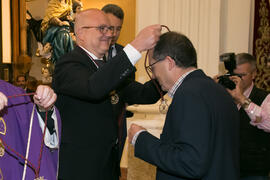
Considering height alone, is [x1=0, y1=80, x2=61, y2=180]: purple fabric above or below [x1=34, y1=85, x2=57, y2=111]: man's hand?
below

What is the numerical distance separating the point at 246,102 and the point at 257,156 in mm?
484

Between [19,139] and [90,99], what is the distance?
0.41 metres

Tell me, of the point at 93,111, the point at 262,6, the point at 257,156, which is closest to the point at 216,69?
the point at 262,6

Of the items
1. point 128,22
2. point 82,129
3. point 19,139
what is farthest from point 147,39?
point 128,22

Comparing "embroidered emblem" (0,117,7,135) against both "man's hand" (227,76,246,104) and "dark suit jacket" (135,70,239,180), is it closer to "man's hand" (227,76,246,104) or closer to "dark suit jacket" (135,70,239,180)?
"dark suit jacket" (135,70,239,180)

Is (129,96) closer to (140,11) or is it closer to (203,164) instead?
(203,164)

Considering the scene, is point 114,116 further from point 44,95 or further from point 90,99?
→ point 44,95

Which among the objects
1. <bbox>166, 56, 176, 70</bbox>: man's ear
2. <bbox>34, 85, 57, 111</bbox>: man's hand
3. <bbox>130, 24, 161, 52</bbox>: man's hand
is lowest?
<bbox>34, 85, 57, 111</bbox>: man's hand

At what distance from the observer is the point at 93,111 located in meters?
2.10

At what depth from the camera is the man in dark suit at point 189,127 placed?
1.50 metres

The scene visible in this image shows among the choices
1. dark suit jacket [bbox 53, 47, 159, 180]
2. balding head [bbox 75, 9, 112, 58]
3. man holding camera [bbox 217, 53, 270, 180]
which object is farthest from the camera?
man holding camera [bbox 217, 53, 270, 180]

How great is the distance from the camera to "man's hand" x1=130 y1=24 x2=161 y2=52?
1779 millimetres

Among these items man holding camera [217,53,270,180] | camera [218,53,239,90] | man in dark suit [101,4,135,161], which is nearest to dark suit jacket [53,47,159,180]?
man in dark suit [101,4,135,161]

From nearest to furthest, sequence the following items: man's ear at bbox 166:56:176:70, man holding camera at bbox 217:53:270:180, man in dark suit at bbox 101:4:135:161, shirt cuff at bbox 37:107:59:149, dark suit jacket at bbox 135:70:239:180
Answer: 1. dark suit jacket at bbox 135:70:239:180
2. man's ear at bbox 166:56:176:70
3. shirt cuff at bbox 37:107:59:149
4. man in dark suit at bbox 101:4:135:161
5. man holding camera at bbox 217:53:270:180
